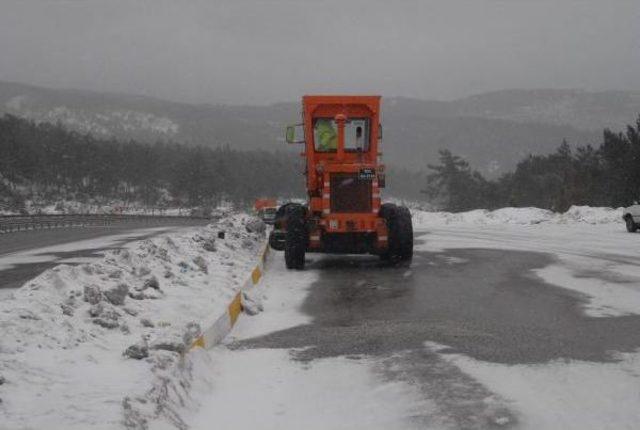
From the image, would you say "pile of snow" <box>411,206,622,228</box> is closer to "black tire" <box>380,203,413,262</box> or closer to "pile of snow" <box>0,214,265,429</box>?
"black tire" <box>380,203,413,262</box>

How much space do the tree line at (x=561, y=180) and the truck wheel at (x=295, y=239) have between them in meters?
45.1

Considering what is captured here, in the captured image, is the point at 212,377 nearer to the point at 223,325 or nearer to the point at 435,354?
the point at 223,325

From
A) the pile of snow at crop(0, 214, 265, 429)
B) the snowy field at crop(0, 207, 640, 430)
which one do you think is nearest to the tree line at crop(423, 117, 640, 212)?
the pile of snow at crop(0, 214, 265, 429)

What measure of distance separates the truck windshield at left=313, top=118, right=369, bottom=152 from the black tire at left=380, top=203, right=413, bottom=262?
1.77 m

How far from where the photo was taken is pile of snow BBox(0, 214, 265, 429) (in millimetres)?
Result: 4613

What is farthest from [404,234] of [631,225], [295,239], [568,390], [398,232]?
[631,225]

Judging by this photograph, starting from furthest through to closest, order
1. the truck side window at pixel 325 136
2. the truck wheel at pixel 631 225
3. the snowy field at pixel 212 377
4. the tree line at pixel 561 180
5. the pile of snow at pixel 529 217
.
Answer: the tree line at pixel 561 180
the pile of snow at pixel 529 217
the truck wheel at pixel 631 225
the truck side window at pixel 325 136
the snowy field at pixel 212 377

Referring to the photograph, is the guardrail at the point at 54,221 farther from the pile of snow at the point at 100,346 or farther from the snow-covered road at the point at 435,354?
the snow-covered road at the point at 435,354

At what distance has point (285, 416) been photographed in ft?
17.8

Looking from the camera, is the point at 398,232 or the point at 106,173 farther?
the point at 106,173

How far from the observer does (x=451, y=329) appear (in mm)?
8344

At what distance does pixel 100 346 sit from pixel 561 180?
8276 centimetres

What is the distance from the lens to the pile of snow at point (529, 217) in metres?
Result: 32.8

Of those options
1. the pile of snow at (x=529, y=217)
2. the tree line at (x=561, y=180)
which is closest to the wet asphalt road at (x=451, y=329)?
the pile of snow at (x=529, y=217)
